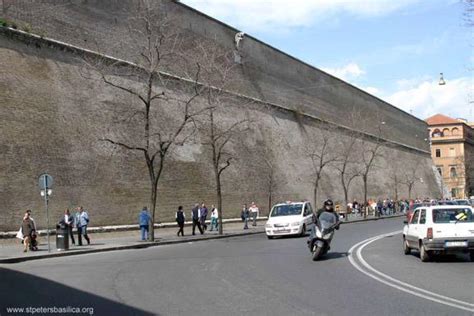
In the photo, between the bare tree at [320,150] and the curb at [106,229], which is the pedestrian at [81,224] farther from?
the bare tree at [320,150]

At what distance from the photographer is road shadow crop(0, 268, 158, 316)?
8766 mm

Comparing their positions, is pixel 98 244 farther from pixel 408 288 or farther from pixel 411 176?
pixel 411 176

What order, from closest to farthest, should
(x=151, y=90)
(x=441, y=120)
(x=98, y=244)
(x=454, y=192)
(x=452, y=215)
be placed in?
(x=452, y=215)
(x=98, y=244)
(x=151, y=90)
(x=454, y=192)
(x=441, y=120)

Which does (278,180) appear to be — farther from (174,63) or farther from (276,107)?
(174,63)

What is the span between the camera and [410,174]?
82688 mm

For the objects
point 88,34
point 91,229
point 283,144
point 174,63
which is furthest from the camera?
point 283,144

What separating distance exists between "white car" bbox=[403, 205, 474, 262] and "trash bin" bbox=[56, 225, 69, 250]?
12107 mm

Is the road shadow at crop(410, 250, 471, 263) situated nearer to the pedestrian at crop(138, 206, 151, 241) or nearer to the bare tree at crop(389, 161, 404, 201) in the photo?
the pedestrian at crop(138, 206, 151, 241)

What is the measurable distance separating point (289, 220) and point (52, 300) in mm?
18146

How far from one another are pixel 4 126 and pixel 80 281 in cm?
1503

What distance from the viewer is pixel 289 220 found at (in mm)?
27172

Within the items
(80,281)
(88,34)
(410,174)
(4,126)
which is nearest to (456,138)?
(410,174)

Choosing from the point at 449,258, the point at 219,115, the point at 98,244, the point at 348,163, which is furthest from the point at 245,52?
the point at 449,258

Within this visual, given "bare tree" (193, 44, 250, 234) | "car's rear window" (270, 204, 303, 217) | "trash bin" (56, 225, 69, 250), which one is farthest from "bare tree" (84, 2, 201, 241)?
"trash bin" (56, 225, 69, 250)
